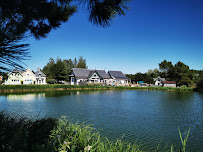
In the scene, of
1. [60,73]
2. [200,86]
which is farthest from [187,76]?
[60,73]

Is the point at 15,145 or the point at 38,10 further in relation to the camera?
the point at 15,145

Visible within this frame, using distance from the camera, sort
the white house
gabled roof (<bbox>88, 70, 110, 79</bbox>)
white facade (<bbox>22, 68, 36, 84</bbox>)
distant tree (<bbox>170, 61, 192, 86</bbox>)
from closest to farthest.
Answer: white facade (<bbox>22, 68, 36, 84</bbox>) → the white house → gabled roof (<bbox>88, 70, 110, 79</bbox>) → distant tree (<bbox>170, 61, 192, 86</bbox>)

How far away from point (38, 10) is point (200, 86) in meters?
43.6

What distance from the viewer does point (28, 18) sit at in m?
2.51

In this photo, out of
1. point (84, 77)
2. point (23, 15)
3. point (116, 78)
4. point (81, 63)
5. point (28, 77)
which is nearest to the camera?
point (23, 15)

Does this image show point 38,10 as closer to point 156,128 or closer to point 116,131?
point 116,131

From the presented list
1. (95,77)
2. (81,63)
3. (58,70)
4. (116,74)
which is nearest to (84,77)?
(95,77)

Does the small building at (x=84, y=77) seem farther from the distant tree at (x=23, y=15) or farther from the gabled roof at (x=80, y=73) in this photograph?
the distant tree at (x=23, y=15)

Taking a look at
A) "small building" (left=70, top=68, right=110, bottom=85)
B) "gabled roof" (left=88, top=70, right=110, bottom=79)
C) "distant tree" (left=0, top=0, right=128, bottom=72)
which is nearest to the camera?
"distant tree" (left=0, top=0, right=128, bottom=72)

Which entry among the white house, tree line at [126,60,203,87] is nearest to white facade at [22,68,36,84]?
the white house

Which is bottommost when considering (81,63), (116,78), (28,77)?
(116,78)

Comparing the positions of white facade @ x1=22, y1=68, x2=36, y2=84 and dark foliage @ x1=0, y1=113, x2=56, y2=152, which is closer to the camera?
dark foliage @ x1=0, y1=113, x2=56, y2=152

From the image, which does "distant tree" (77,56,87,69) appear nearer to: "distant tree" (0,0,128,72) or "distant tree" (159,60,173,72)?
"distant tree" (159,60,173,72)

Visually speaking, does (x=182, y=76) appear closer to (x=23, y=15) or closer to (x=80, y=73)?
(x=80, y=73)
